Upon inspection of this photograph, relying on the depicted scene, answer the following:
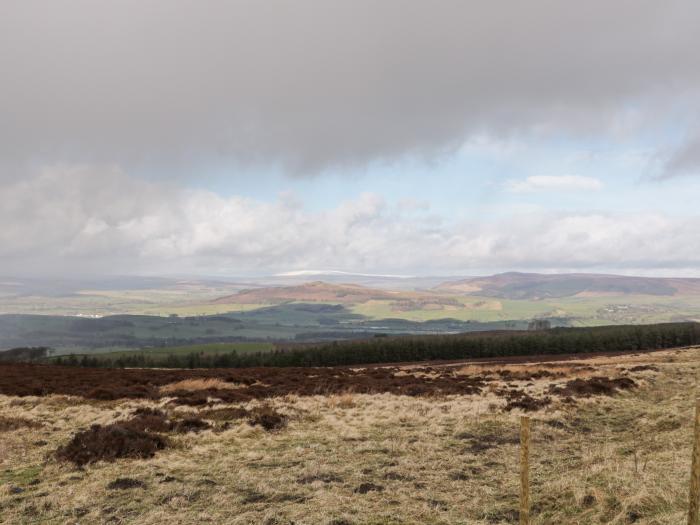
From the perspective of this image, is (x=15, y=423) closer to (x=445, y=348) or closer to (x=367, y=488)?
(x=367, y=488)

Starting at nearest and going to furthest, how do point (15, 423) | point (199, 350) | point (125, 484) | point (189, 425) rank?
point (125, 484)
point (189, 425)
point (15, 423)
point (199, 350)

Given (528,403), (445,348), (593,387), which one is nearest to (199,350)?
(445,348)

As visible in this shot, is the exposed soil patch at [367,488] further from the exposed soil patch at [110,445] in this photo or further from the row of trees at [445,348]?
the row of trees at [445,348]

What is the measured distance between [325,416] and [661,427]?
1325cm

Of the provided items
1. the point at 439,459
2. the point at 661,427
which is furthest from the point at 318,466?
the point at 661,427

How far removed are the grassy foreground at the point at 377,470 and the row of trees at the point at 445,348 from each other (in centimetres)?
8082

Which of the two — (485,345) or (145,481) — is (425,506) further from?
(485,345)

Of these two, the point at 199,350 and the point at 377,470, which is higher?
the point at 377,470

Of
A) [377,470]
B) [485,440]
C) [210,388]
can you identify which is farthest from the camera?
[210,388]

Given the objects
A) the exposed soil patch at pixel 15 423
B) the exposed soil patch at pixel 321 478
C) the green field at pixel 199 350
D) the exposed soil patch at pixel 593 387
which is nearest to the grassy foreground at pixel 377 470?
the exposed soil patch at pixel 321 478

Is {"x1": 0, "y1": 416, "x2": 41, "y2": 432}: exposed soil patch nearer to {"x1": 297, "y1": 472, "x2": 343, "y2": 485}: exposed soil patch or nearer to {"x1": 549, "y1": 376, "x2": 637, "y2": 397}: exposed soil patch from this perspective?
{"x1": 297, "y1": 472, "x2": 343, "y2": 485}: exposed soil patch

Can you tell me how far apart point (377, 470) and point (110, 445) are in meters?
8.86

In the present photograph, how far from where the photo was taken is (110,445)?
1381 cm

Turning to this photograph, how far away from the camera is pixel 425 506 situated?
9.33 m
